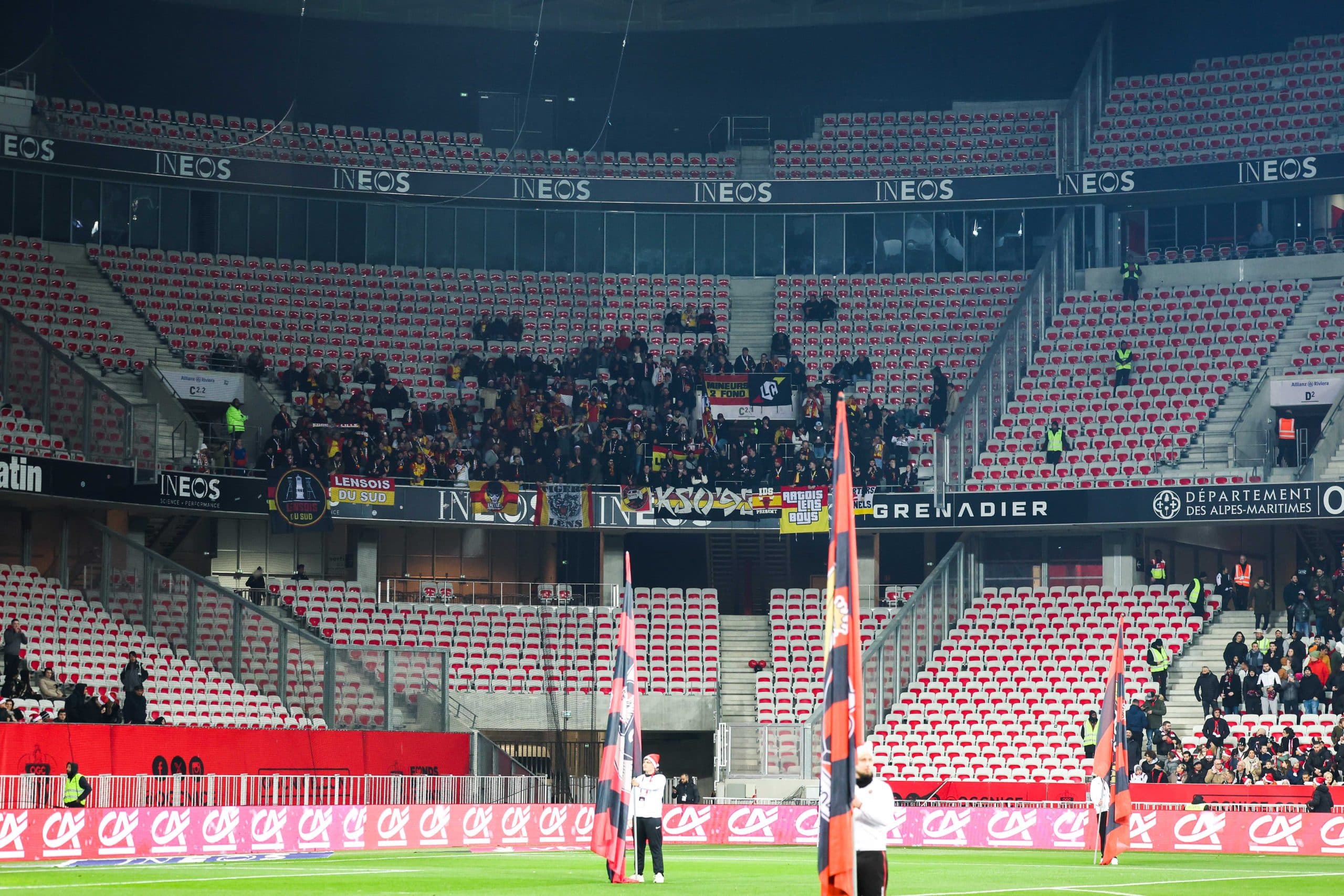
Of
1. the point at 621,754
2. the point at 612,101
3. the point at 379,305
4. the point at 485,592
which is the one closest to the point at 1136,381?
the point at 485,592

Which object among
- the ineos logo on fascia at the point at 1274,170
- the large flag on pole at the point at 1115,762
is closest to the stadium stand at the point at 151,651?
the large flag on pole at the point at 1115,762

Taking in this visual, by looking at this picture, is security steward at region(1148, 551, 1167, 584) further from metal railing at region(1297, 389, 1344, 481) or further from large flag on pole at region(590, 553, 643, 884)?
large flag on pole at region(590, 553, 643, 884)

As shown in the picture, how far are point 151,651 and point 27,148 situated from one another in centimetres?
1718

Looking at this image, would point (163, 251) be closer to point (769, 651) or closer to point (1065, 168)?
point (769, 651)

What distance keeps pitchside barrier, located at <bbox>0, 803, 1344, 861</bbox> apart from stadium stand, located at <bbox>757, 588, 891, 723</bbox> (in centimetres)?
904

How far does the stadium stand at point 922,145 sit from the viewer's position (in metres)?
61.3

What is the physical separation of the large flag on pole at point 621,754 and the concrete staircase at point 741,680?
23470 mm

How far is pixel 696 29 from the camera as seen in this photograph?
200 feet

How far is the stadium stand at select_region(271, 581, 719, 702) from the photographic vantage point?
48094 millimetres

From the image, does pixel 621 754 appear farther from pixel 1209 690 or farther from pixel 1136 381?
pixel 1136 381

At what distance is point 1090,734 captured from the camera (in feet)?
138

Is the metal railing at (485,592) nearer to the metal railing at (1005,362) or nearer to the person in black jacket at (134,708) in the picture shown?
the metal railing at (1005,362)

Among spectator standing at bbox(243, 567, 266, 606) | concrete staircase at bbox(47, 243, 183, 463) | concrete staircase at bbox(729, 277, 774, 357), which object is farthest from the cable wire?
spectator standing at bbox(243, 567, 266, 606)

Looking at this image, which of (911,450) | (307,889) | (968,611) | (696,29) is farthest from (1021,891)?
(696,29)
